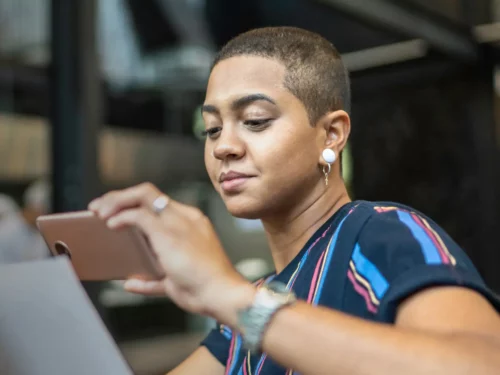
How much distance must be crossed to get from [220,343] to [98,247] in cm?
44

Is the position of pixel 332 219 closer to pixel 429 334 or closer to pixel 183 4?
pixel 429 334

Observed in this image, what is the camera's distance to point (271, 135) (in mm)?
815

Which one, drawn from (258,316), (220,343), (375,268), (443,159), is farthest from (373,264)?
(443,159)

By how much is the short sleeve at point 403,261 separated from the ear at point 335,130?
0.21 meters

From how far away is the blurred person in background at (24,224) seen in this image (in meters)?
2.12

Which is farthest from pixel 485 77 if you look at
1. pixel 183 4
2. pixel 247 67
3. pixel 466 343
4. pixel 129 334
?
pixel 466 343

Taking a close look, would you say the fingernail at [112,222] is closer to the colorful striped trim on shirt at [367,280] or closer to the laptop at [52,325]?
the laptop at [52,325]

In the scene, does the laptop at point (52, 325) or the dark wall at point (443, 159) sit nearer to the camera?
the laptop at point (52, 325)

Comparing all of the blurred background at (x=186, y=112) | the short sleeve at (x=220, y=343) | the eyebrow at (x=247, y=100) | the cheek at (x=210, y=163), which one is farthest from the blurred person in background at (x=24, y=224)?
the eyebrow at (x=247, y=100)

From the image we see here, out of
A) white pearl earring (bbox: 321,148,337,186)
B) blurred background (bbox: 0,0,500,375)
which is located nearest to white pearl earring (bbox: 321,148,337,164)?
white pearl earring (bbox: 321,148,337,186)

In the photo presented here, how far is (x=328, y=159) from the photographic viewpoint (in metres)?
0.87

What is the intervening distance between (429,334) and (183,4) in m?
2.80

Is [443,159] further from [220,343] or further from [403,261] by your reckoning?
[403,261]

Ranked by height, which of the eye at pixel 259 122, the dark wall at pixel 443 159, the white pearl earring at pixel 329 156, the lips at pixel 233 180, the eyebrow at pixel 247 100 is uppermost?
the eyebrow at pixel 247 100
